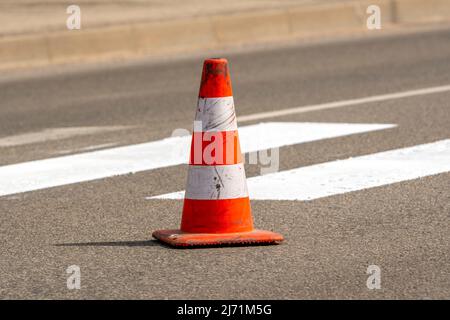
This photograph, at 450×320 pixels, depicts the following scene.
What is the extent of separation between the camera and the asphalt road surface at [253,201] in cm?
653

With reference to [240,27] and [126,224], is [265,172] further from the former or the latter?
[240,27]

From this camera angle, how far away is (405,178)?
9.01m

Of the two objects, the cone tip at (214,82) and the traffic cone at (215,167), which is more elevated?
the cone tip at (214,82)

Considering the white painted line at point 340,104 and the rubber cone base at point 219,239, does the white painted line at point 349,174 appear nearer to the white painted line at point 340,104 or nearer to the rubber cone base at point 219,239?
the rubber cone base at point 219,239

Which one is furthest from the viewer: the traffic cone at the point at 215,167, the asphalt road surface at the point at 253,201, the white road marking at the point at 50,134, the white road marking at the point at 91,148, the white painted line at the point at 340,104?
the white painted line at the point at 340,104

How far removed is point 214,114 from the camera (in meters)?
7.50

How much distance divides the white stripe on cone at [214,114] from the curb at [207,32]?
29.5 ft

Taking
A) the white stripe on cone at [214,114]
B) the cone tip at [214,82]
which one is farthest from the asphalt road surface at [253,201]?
the cone tip at [214,82]

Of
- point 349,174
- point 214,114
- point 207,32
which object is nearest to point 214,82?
point 214,114

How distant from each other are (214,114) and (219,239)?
631 mm

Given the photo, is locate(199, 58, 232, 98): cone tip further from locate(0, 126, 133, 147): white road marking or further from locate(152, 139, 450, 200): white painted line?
locate(0, 126, 133, 147): white road marking

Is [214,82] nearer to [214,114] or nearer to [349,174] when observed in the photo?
[214,114]

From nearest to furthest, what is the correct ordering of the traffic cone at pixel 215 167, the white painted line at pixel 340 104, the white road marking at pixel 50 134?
the traffic cone at pixel 215 167
the white road marking at pixel 50 134
the white painted line at pixel 340 104
